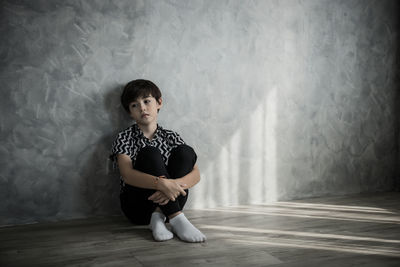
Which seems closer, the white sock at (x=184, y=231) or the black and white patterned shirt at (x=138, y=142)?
the white sock at (x=184, y=231)

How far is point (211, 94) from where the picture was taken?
6.90 feet

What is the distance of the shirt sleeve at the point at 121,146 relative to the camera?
177 cm

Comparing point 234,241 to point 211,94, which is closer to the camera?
point 234,241

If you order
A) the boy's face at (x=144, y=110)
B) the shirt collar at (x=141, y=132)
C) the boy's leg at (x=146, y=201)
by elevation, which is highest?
the boy's face at (x=144, y=110)

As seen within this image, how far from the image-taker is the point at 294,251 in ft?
4.71

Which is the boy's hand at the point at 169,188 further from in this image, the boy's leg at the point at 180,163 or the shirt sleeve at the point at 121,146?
the shirt sleeve at the point at 121,146

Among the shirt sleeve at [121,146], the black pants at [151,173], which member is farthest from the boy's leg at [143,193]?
the shirt sleeve at [121,146]

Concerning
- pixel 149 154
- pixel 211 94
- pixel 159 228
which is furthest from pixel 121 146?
pixel 211 94

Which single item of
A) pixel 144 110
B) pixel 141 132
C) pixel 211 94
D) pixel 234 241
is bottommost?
pixel 234 241

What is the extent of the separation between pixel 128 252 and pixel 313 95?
1569 mm

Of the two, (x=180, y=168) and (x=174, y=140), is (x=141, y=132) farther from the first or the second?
(x=180, y=168)

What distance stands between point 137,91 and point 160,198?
0.57 m

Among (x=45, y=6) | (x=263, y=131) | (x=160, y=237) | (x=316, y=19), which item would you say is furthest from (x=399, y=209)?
(x=45, y=6)

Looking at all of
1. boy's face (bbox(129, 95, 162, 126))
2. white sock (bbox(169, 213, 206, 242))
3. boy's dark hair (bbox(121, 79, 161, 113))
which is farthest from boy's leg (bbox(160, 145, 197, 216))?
boy's dark hair (bbox(121, 79, 161, 113))
